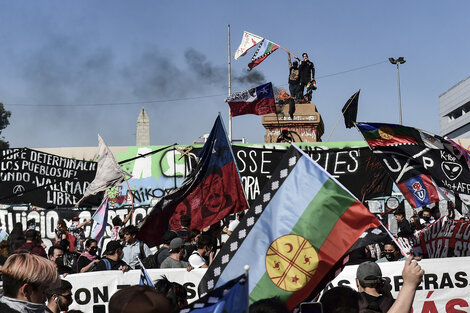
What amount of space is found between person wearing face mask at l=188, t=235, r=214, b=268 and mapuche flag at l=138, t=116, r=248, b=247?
20 centimetres

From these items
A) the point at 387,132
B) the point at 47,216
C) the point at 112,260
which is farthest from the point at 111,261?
the point at 47,216

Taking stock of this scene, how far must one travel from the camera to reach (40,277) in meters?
3.78

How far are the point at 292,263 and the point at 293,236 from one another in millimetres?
174

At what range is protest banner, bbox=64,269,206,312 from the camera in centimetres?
887

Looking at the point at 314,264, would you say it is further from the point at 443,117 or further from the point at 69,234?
the point at 443,117

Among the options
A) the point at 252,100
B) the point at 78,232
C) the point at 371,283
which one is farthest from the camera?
the point at 252,100

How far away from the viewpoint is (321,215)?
5.03 metres

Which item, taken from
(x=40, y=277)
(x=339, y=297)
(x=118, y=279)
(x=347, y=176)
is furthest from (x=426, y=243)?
(x=347, y=176)

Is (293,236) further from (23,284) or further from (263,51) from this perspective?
(263,51)

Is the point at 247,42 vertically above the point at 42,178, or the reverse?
the point at 247,42

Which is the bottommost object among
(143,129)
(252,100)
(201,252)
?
(201,252)

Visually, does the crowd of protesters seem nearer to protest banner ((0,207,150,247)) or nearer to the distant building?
protest banner ((0,207,150,247))

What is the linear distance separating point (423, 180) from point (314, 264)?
4844 millimetres

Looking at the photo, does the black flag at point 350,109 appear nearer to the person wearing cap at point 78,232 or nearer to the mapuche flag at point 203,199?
the person wearing cap at point 78,232
